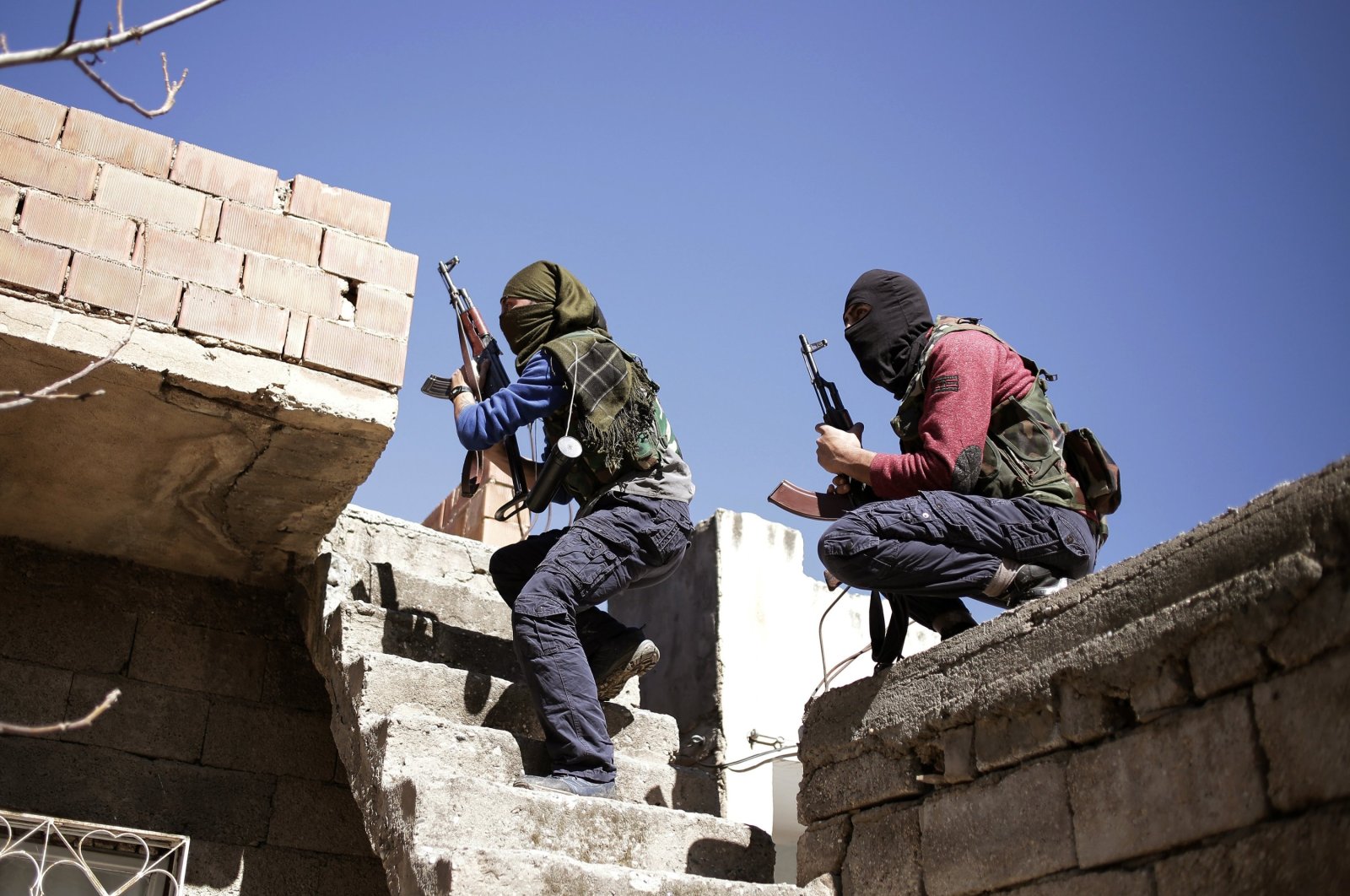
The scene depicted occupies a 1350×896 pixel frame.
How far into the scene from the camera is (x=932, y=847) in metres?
3.18

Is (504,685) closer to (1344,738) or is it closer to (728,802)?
(728,802)

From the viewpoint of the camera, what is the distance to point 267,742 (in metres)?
5.00

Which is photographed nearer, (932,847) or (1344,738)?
(1344,738)

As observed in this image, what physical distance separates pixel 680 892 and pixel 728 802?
115 inches

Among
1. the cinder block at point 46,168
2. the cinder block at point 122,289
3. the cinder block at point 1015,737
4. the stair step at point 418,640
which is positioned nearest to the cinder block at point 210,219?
the cinder block at point 122,289

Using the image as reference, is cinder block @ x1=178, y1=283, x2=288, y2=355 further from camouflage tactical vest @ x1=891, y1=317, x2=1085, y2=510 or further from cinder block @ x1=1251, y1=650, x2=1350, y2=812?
cinder block @ x1=1251, y1=650, x2=1350, y2=812

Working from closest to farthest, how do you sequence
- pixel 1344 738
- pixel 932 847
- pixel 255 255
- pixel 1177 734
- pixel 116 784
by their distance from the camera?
1. pixel 1344 738
2. pixel 1177 734
3. pixel 932 847
4. pixel 255 255
5. pixel 116 784

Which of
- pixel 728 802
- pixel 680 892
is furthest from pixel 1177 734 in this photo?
pixel 728 802

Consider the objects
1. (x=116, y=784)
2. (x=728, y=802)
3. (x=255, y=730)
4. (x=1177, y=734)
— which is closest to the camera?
(x=1177, y=734)

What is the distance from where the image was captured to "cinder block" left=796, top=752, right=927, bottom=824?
3.34 meters

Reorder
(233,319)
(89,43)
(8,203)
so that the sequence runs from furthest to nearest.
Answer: (233,319) → (8,203) → (89,43)

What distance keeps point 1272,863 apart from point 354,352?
10.6ft

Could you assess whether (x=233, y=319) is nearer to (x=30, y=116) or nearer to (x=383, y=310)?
(x=383, y=310)

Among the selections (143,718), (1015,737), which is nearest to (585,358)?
(1015,737)
